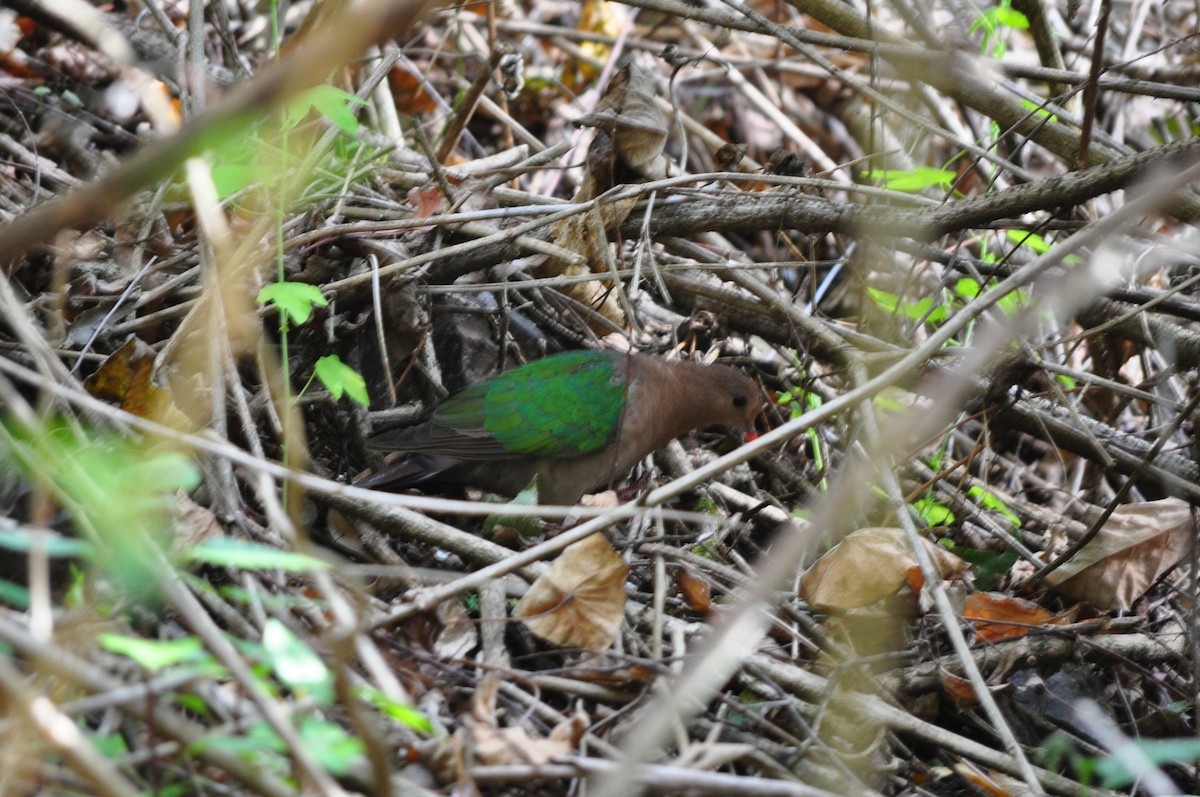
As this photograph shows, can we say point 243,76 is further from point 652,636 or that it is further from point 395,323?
point 652,636

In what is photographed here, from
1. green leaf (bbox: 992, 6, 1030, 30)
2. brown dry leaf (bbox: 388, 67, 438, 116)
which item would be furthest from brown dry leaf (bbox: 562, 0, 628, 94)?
green leaf (bbox: 992, 6, 1030, 30)

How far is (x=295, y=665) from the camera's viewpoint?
1.93 meters

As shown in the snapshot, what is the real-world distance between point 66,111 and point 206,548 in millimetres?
4023

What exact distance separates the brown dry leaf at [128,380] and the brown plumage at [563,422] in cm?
85

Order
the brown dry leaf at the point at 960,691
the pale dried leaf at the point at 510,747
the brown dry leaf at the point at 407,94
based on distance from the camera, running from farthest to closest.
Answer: the brown dry leaf at the point at 407,94, the brown dry leaf at the point at 960,691, the pale dried leaf at the point at 510,747

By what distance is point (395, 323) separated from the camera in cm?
425

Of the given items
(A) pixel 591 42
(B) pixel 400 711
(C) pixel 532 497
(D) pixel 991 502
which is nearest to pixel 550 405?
(C) pixel 532 497

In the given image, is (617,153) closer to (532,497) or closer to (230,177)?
(532,497)

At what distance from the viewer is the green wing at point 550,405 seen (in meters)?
4.35

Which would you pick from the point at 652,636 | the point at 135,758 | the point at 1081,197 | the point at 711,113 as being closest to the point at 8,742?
the point at 135,758

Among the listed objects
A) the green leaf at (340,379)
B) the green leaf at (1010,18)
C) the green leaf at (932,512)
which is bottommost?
the green leaf at (932,512)

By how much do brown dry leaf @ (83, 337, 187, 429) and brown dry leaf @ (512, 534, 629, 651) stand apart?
1367 millimetres

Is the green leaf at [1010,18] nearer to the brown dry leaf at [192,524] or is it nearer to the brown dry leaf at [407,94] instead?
the brown dry leaf at [407,94]

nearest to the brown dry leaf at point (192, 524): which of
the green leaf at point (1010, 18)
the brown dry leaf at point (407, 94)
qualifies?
the green leaf at point (1010, 18)
